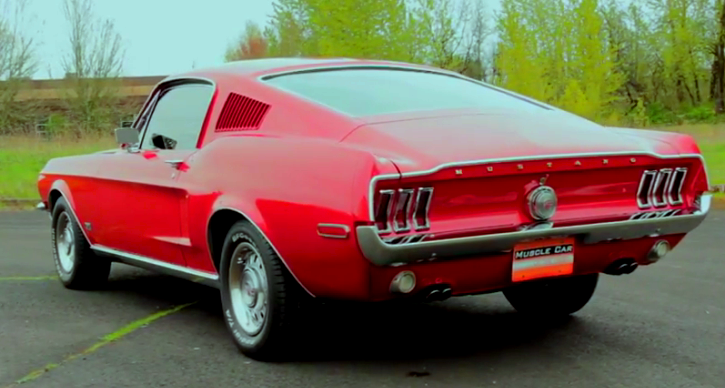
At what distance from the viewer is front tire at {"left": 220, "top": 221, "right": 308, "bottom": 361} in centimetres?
424

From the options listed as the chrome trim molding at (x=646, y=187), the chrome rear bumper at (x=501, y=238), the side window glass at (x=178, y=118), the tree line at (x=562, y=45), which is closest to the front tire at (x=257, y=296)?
the chrome rear bumper at (x=501, y=238)

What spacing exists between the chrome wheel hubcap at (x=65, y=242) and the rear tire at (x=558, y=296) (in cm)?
322

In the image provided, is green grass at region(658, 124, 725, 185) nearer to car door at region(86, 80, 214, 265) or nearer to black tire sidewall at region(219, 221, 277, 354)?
car door at region(86, 80, 214, 265)

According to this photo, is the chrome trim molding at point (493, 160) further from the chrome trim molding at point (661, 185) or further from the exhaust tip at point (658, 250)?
the exhaust tip at point (658, 250)

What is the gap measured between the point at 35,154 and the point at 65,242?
17.5 m

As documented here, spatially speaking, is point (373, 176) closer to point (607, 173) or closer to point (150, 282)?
point (607, 173)

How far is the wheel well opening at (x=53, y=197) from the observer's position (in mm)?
6887

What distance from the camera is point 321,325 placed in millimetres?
5281

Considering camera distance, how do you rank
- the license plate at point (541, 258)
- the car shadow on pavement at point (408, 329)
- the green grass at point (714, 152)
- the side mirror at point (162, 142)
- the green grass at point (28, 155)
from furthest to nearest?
the green grass at point (28, 155) → the green grass at point (714, 152) → the side mirror at point (162, 142) → the car shadow on pavement at point (408, 329) → the license plate at point (541, 258)

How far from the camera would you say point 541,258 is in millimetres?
4125

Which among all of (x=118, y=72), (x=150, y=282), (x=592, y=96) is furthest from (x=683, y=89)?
(x=150, y=282)

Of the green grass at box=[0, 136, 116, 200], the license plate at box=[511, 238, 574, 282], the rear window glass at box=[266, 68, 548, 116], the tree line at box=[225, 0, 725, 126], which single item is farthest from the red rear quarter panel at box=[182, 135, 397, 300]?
the tree line at box=[225, 0, 725, 126]

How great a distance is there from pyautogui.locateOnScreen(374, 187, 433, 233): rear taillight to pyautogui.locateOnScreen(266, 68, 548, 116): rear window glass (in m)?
0.74

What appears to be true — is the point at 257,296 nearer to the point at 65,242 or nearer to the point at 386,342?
the point at 386,342
